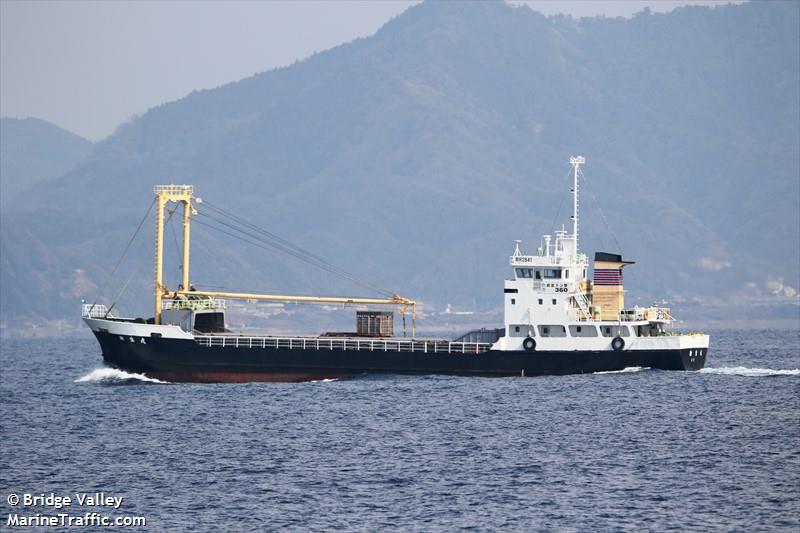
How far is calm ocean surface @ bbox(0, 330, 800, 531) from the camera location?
43.0 meters

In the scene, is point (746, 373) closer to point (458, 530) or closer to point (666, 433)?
point (666, 433)

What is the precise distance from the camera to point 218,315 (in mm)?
79750

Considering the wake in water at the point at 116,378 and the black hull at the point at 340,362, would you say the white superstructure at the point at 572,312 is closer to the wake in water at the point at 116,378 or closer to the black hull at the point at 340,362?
the black hull at the point at 340,362

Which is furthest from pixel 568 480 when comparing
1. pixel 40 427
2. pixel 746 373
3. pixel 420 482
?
pixel 746 373

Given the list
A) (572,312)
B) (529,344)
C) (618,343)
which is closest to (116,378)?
(529,344)

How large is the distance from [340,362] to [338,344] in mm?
999

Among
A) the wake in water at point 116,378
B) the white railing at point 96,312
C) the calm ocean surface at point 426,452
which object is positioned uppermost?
the white railing at point 96,312

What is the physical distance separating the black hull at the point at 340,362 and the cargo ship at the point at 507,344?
0.18 feet

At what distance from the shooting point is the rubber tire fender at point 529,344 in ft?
241

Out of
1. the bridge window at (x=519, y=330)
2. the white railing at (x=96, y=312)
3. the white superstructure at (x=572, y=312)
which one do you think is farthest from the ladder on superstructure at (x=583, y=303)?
the white railing at (x=96, y=312)

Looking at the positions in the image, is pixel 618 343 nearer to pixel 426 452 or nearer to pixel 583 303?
pixel 583 303

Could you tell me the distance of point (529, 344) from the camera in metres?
73.4

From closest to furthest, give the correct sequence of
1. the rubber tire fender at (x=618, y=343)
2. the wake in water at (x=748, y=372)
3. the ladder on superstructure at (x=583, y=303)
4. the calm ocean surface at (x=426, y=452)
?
the calm ocean surface at (x=426, y=452)
the rubber tire fender at (x=618, y=343)
the ladder on superstructure at (x=583, y=303)
the wake in water at (x=748, y=372)

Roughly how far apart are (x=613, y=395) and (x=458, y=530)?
2748 centimetres
